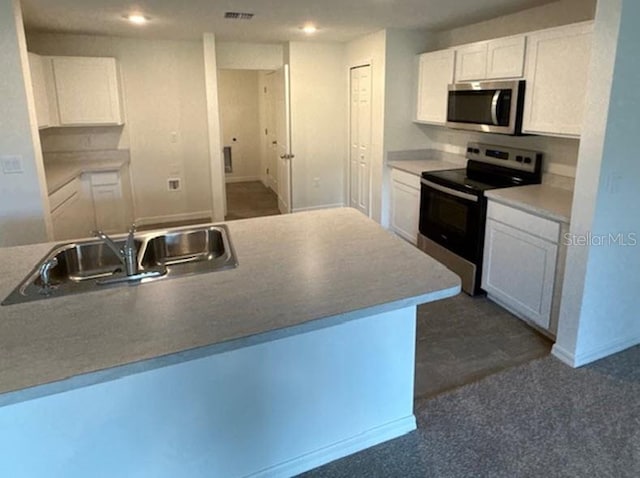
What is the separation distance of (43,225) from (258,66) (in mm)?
3564

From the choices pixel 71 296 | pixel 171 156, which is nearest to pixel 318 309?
pixel 71 296

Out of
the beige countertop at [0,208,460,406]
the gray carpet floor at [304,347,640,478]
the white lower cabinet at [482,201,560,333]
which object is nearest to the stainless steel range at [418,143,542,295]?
the white lower cabinet at [482,201,560,333]

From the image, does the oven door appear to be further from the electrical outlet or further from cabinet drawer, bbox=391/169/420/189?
the electrical outlet

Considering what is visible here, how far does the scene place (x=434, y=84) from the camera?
4445 mm

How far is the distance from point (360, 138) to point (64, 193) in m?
3.26

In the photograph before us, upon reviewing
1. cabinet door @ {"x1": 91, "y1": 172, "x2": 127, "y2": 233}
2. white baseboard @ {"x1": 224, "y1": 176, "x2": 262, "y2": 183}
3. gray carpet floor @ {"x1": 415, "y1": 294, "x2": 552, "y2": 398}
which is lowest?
gray carpet floor @ {"x1": 415, "y1": 294, "x2": 552, "y2": 398}

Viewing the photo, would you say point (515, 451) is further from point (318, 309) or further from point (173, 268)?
point (173, 268)

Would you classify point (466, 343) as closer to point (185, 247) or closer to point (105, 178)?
point (185, 247)

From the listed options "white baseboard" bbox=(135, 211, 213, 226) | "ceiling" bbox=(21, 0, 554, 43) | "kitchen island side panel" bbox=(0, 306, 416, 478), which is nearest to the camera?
"kitchen island side panel" bbox=(0, 306, 416, 478)

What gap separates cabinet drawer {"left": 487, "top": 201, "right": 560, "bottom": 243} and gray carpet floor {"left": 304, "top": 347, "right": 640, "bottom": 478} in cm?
81

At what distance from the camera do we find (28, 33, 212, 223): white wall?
5.21 meters

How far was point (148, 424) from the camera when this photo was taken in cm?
158

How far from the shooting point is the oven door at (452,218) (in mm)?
3457

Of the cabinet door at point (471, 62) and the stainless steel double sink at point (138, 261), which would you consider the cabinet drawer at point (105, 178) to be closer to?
the stainless steel double sink at point (138, 261)
